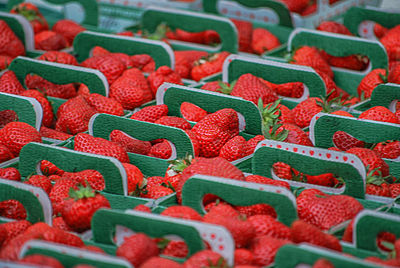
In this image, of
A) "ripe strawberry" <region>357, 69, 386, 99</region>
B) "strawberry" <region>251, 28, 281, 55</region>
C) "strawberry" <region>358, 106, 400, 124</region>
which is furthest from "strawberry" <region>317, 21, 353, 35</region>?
"strawberry" <region>358, 106, 400, 124</region>

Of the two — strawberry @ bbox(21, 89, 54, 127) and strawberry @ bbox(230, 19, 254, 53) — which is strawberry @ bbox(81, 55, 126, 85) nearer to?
strawberry @ bbox(21, 89, 54, 127)

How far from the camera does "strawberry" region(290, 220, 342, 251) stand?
5.38 ft

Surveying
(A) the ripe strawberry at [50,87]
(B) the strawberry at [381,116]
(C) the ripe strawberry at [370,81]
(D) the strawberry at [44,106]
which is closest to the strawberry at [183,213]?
(B) the strawberry at [381,116]

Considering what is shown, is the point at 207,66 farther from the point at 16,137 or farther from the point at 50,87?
the point at 16,137

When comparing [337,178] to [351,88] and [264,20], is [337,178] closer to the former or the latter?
[351,88]

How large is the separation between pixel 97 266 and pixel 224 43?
218 centimetres

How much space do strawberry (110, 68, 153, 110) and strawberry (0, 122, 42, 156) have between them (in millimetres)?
531

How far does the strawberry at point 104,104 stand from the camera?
266cm

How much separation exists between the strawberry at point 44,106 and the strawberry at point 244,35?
53.7 inches

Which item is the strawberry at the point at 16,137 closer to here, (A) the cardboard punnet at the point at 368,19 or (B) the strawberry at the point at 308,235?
(B) the strawberry at the point at 308,235

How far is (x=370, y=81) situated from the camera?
9.60 ft

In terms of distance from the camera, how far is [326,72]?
310 centimetres

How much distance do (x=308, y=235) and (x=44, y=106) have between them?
1443 millimetres

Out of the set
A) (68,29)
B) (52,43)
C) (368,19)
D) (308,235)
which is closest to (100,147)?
(308,235)
